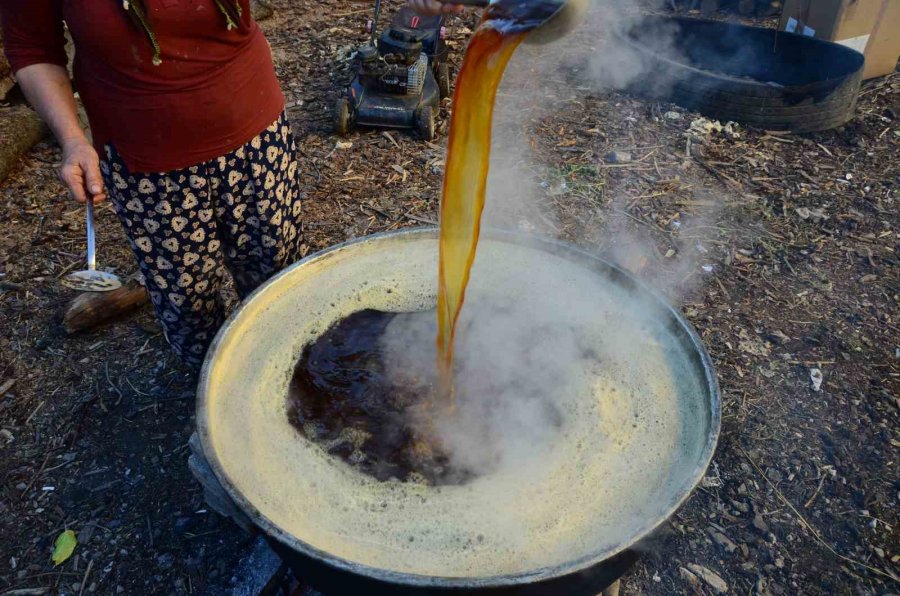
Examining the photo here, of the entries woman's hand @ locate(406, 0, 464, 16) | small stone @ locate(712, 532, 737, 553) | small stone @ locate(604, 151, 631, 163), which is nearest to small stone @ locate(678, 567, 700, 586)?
small stone @ locate(712, 532, 737, 553)

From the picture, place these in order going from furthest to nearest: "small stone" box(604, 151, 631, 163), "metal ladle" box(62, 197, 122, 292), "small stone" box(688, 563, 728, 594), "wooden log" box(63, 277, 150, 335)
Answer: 1. "small stone" box(604, 151, 631, 163)
2. "wooden log" box(63, 277, 150, 335)
3. "metal ladle" box(62, 197, 122, 292)
4. "small stone" box(688, 563, 728, 594)

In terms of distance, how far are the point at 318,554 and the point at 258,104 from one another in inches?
58.1

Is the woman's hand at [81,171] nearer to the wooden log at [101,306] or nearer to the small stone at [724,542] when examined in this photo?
the wooden log at [101,306]

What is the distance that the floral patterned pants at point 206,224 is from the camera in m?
2.10

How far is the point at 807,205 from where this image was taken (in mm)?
4191

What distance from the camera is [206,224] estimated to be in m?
2.27

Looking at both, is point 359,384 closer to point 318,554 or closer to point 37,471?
point 318,554

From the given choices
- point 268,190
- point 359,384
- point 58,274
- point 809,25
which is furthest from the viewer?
point 809,25

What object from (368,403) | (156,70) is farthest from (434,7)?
(368,403)

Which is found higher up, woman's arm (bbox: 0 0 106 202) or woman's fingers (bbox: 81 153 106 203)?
woman's arm (bbox: 0 0 106 202)

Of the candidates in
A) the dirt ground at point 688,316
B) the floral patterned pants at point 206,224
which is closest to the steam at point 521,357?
the dirt ground at point 688,316

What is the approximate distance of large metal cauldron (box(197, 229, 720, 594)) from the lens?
1.51 metres

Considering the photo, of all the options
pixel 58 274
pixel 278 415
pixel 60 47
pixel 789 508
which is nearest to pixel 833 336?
pixel 789 508

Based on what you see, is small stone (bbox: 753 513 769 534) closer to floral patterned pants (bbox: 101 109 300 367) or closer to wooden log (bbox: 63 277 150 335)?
floral patterned pants (bbox: 101 109 300 367)
